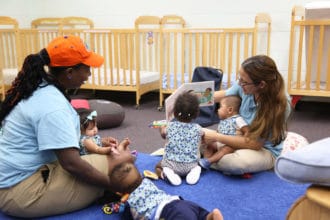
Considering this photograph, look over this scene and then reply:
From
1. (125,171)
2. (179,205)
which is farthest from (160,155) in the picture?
(179,205)

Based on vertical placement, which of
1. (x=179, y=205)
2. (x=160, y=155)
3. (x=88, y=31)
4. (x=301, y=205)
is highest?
(x=88, y=31)

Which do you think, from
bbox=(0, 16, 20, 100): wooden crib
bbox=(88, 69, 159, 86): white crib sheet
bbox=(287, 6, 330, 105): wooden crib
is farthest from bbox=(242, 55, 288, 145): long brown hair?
bbox=(0, 16, 20, 100): wooden crib

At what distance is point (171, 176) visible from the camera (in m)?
2.11

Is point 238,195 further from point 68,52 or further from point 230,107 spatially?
point 68,52

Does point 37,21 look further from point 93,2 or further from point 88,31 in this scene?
→ point 88,31

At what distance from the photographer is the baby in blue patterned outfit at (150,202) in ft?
4.82

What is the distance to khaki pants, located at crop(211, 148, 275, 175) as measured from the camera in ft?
7.03

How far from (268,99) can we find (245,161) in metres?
0.37

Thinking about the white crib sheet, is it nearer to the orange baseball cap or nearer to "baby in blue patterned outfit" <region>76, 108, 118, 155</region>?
"baby in blue patterned outfit" <region>76, 108, 118, 155</region>

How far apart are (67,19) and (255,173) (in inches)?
138

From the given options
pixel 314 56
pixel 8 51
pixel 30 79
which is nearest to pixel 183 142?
pixel 30 79

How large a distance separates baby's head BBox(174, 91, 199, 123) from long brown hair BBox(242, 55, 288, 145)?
32 centimetres

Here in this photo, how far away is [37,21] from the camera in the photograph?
510cm

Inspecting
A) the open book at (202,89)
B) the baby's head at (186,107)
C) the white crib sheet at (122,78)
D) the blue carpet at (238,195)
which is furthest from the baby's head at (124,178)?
the white crib sheet at (122,78)
